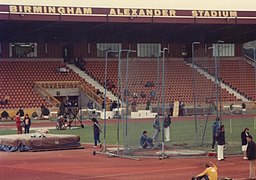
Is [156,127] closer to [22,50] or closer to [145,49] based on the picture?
[22,50]

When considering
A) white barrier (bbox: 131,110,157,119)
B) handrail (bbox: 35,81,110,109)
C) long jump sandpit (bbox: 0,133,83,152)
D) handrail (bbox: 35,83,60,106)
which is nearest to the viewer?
long jump sandpit (bbox: 0,133,83,152)

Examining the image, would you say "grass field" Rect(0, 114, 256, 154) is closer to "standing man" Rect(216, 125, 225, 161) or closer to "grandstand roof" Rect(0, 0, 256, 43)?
"standing man" Rect(216, 125, 225, 161)

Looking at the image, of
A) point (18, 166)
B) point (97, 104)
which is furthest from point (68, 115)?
point (18, 166)

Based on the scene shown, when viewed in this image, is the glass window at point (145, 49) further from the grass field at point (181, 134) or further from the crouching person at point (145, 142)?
the crouching person at point (145, 142)

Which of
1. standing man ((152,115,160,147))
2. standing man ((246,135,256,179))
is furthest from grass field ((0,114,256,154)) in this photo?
standing man ((246,135,256,179))

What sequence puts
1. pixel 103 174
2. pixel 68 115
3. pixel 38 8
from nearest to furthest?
pixel 103 174
pixel 68 115
pixel 38 8

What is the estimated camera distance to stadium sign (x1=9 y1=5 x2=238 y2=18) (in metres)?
54.7

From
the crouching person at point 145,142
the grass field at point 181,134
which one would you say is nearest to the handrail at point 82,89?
the grass field at point 181,134

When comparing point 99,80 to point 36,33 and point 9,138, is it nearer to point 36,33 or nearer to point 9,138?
point 36,33

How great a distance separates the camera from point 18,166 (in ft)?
80.8

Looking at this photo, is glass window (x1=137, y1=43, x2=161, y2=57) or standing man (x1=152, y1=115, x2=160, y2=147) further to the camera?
glass window (x1=137, y1=43, x2=161, y2=57)

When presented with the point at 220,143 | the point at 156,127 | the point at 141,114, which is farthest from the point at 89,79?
the point at 220,143

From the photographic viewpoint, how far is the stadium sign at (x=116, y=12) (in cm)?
5471

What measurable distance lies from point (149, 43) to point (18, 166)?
47.1m
